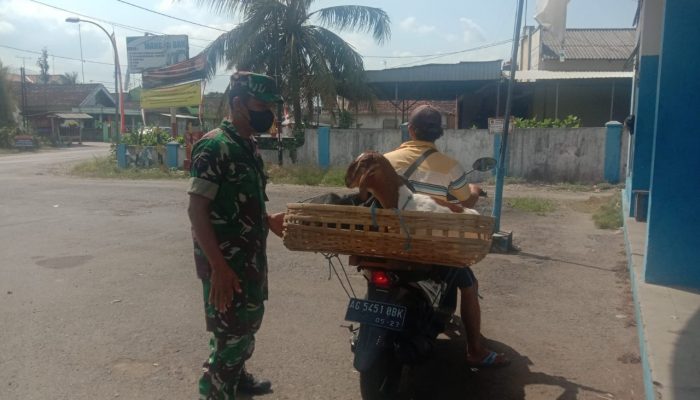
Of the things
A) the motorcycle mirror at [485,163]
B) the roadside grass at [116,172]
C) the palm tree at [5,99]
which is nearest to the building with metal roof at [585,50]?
the roadside grass at [116,172]

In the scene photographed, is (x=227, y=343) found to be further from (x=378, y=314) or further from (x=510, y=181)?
(x=510, y=181)

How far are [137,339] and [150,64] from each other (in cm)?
2486

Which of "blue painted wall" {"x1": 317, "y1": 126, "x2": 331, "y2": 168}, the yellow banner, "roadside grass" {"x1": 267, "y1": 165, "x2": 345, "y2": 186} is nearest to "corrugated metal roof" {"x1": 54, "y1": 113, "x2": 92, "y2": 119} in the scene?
the yellow banner

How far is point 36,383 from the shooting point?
3.61m

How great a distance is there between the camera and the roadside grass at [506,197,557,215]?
10781 mm

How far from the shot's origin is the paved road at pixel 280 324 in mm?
3631

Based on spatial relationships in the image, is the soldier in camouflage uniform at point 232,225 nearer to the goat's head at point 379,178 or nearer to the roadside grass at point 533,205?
the goat's head at point 379,178

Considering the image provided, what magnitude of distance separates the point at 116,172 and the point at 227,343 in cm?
1915

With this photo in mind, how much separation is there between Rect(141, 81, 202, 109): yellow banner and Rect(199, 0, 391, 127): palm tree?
3550mm

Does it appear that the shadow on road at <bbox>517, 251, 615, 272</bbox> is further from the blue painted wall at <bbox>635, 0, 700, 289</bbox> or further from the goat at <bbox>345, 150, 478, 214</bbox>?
the goat at <bbox>345, 150, 478, 214</bbox>

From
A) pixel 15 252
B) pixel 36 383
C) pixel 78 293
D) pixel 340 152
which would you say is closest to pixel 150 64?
pixel 340 152

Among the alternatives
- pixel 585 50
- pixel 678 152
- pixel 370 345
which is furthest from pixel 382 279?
pixel 585 50

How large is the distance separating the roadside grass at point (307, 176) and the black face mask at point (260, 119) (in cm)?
1291

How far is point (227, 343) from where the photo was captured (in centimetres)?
285
